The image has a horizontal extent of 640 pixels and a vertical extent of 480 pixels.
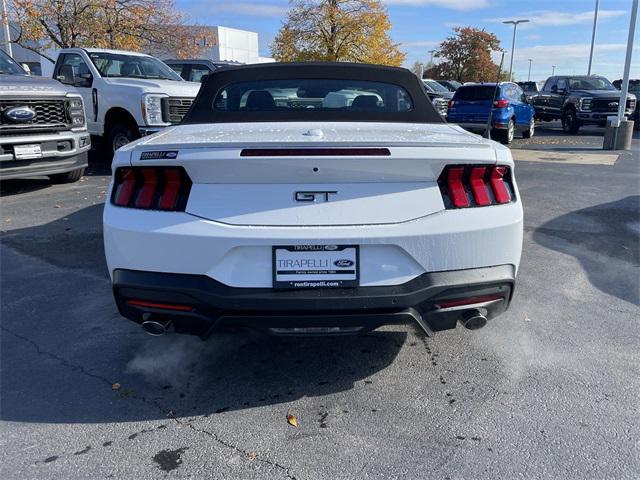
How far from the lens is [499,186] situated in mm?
2777

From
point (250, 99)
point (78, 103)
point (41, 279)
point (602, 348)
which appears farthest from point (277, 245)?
point (78, 103)

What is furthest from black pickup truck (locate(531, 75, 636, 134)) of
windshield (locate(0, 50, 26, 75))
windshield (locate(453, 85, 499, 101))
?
windshield (locate(0, 50, 26, 75))

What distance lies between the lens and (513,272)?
9.09 feet

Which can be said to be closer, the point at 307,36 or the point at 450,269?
the point at 450,269

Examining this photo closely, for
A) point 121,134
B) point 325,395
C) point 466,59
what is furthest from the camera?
point 466,59

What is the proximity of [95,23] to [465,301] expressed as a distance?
60.6 ft

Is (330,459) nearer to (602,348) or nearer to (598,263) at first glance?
(602,348)

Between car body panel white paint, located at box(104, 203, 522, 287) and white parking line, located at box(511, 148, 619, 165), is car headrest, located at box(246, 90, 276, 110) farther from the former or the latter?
white parking line, located at box(511, 148, 619, 165)

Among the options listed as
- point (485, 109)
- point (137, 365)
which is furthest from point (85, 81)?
point (485, 109)

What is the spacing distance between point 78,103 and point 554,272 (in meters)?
7.23

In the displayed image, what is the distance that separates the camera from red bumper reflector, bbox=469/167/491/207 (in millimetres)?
2689

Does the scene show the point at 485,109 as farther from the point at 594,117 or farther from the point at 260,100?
the point at 260,100

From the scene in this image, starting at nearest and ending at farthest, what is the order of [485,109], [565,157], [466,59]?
[565,157] → [485,109] → [466,59]

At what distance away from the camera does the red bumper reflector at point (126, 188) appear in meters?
2.73
